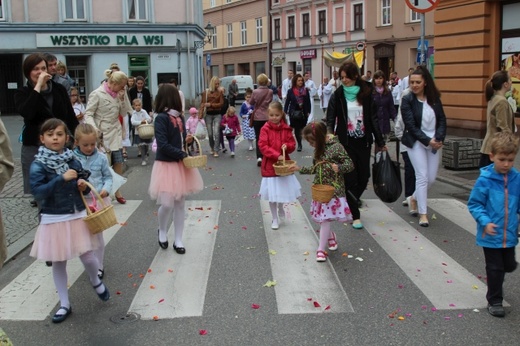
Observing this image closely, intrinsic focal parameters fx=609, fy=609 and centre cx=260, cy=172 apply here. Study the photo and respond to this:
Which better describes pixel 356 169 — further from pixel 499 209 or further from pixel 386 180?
pixel 499 209

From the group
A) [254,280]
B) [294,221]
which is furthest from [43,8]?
[254,280]

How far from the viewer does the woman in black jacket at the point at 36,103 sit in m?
5.87

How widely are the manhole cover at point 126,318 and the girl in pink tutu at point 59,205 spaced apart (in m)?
0.40

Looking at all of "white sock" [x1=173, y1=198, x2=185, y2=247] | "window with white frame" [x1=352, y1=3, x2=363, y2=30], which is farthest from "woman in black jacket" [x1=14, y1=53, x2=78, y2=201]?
"window with white frame" [x1=352, y1=3, x2=363, y2=30]

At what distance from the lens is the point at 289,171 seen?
6.80m

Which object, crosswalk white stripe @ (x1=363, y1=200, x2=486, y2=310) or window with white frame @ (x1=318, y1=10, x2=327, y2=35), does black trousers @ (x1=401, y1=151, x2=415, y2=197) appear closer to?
crosswalk white stripe @ (x1=363, y1=200, x2=486, y2=310)

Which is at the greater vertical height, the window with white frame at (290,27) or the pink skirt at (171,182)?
the window with white frame at (290,27)

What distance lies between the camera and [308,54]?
5294 centimetres

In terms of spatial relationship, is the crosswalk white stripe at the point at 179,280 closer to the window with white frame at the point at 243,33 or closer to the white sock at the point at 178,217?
the white sock at the point at 178,217

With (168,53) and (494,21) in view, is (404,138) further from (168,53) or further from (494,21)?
(168,53)

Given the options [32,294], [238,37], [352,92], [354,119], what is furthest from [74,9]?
[238,37]

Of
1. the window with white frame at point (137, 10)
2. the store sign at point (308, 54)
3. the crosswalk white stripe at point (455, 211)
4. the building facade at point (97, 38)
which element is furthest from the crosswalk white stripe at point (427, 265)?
the store sign at point (308, 54)

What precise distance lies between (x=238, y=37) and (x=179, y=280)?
2351 inches

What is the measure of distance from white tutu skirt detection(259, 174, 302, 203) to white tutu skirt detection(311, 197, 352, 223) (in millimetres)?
1234
